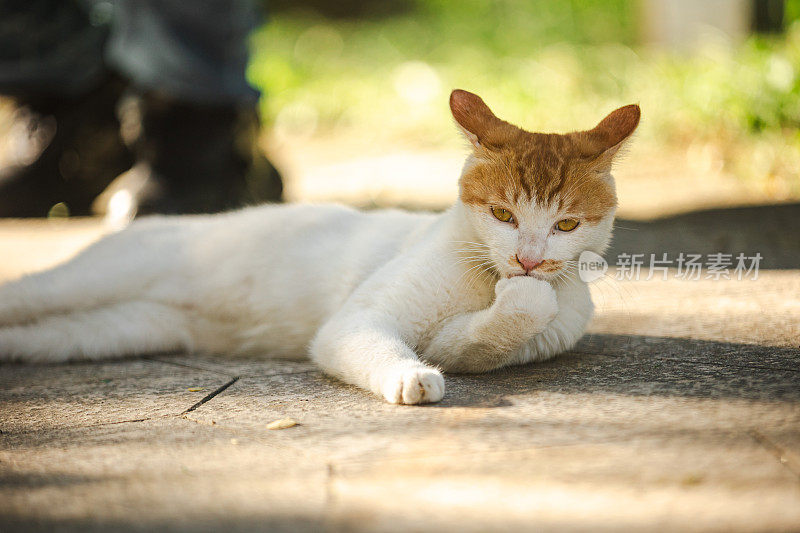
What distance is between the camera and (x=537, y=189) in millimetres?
2168

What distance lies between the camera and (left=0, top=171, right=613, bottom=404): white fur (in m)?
2.13

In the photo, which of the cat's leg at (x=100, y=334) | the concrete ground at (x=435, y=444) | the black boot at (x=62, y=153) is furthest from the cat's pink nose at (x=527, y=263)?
the black boot at (x=62, y=153)

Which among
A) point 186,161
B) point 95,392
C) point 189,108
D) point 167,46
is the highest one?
point 167,46

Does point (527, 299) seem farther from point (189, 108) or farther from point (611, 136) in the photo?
point (189, 108)

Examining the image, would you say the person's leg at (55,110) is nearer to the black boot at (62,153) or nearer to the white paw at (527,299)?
the black boot at (62,153)

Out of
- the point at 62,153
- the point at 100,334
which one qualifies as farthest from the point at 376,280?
the point at 62,153

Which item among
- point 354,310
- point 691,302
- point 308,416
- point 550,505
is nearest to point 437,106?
point 691,302

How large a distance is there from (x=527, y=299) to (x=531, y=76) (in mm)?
6275

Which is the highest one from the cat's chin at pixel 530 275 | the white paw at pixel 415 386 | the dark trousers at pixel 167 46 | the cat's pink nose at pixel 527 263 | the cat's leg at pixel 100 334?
the dark trousers at pixel 167 46

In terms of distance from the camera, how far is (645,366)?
2.25 m

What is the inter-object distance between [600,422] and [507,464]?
1.07 feet

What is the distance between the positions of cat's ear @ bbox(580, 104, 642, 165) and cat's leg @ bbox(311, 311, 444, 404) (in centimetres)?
78

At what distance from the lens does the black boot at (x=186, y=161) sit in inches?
169

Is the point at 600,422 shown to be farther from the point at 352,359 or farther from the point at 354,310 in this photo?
the point at 354,310
